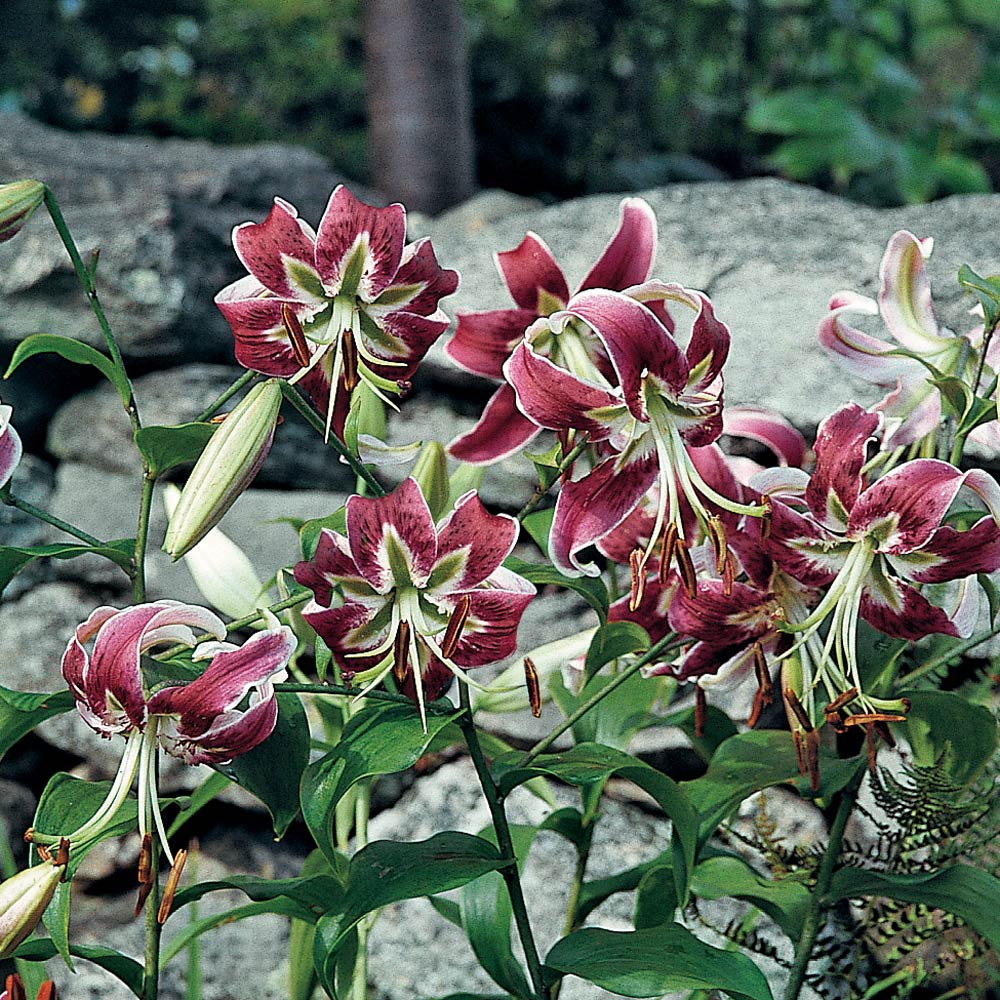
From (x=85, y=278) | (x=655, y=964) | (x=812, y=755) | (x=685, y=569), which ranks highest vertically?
(x=85, y=278)

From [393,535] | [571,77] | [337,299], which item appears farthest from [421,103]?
[393,535]

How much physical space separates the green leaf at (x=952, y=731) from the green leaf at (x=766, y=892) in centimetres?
12

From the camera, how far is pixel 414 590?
0.60 metres

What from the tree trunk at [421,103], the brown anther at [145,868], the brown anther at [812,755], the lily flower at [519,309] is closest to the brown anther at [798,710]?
the brown anther at [812,755]

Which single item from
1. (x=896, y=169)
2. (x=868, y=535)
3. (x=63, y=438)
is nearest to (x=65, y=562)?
(x=63, y=438)

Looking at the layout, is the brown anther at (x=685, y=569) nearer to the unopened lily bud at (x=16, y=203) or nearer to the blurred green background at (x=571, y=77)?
the unopened lily bud at (x=16, y=203)

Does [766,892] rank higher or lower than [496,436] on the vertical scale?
lower

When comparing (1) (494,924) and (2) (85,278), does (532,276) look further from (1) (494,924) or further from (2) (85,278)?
(1) (494,924)

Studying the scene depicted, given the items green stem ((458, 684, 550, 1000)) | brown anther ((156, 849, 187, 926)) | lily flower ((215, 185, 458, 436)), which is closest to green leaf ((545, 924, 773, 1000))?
green stem ((458, 684, 550, 1000))

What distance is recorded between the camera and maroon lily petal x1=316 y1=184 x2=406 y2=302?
0.58 metres

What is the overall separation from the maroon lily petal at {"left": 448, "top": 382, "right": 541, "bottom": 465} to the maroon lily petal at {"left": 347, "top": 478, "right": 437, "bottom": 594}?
0.50 ft

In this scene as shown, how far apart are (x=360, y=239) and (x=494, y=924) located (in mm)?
492

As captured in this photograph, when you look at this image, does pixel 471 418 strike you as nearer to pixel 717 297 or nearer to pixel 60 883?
pixel 717 297

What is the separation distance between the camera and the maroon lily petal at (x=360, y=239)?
584 millimetres
